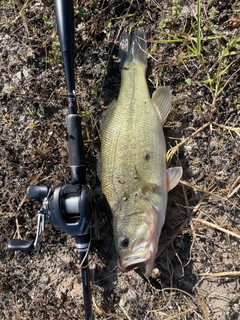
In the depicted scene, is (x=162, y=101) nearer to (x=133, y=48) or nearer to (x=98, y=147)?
(x=133, y=48)

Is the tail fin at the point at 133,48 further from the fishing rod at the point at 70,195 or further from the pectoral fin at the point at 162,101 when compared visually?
the fishing rod at the point at 70,195

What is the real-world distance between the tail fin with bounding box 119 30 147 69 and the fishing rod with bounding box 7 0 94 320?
459 millimetres

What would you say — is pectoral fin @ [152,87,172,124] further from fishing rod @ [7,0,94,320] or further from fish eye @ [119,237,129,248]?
fish eye @ [119,237,129,248]

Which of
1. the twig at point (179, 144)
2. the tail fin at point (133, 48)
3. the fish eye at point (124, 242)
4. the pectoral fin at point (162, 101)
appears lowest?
the fish eye at point (124, 242)

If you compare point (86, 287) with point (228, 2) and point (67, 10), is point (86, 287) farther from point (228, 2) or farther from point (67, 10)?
point (228, 2)

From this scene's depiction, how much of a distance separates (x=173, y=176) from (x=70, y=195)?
82cm

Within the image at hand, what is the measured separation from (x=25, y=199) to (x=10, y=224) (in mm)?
279

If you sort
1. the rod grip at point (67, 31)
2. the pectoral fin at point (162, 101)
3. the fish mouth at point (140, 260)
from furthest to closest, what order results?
the pectoral fin at point (162, 101)
the rod grip at point (67, 31)
the fish mouth at point (140, 260)

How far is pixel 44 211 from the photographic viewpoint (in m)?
2.78

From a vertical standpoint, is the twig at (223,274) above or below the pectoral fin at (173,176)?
below

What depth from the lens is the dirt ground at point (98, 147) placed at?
300cm

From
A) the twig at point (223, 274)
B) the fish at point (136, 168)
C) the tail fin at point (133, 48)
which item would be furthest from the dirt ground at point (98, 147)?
the fish at point (136, 168)

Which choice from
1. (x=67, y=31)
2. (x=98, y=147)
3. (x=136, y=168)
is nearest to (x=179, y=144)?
(x=136, y=168)

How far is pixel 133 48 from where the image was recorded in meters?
3.04
